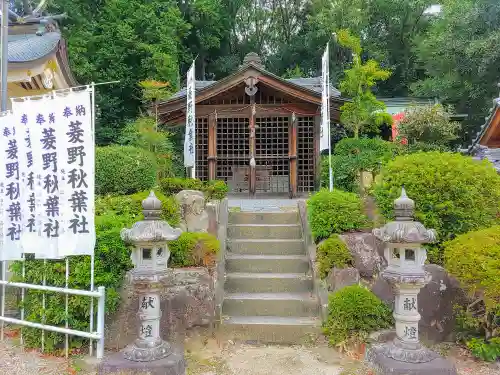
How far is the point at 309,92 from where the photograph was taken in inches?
492

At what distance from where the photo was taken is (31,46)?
9906 mm

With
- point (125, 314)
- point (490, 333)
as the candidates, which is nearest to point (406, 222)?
point (490, 333)

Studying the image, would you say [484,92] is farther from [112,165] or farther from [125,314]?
[125,314]

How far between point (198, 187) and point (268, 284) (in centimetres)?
275

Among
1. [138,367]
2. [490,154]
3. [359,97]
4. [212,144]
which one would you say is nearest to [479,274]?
[138,367]

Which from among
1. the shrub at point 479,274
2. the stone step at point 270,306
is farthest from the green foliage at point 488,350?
the stone step at point 270,306

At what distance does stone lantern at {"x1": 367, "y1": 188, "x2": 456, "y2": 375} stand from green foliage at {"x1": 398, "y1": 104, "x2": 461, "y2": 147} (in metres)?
9.14

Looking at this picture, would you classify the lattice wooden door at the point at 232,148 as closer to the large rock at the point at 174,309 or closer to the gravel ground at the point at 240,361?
the large rock at the point at 174,309

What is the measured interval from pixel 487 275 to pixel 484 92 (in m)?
17.2

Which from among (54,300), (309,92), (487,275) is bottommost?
(54,300)

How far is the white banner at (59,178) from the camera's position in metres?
4.76

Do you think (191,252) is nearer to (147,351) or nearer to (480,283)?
(147,351)

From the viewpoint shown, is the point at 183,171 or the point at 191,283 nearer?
the point at 191,283

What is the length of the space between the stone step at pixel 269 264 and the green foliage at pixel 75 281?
1.96 meters
